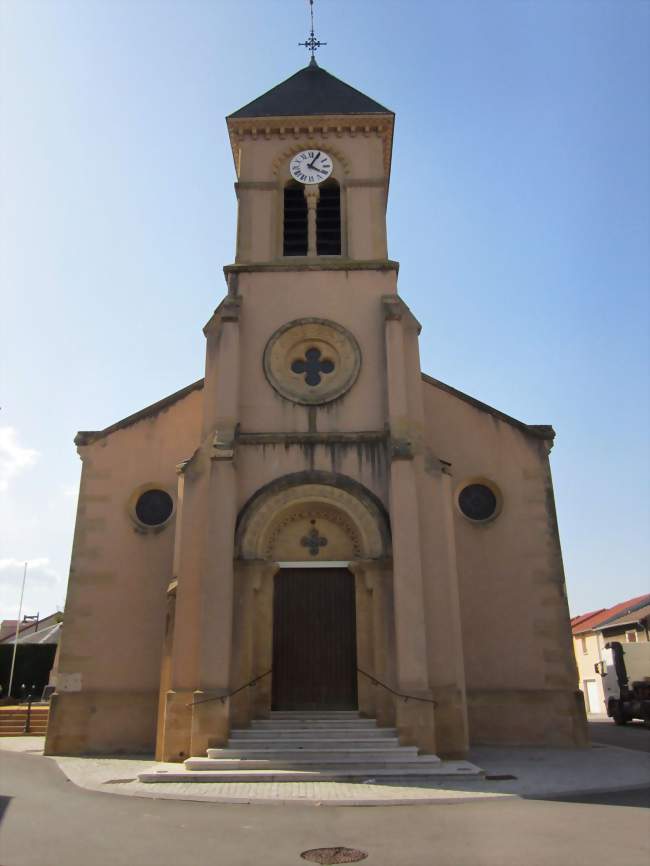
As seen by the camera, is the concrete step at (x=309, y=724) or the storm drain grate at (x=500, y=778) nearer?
the storm drain grate at (x=500, y=778)

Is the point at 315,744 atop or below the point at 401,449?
below

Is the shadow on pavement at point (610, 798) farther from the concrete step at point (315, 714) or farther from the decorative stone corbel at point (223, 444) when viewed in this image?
the decorative stone corbel at point (223, 444)

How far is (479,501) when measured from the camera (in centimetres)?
1791

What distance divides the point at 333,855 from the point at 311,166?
55.4ft

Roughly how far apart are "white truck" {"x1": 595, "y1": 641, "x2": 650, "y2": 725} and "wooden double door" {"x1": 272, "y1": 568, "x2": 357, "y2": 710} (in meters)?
14.4

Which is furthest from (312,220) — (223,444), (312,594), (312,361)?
(312,594)

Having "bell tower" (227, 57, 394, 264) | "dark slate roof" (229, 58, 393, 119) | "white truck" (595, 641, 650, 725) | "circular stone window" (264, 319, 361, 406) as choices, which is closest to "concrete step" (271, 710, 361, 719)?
"circular stone window" (264, 319, 361, 406)

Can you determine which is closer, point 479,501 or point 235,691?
point 235,691

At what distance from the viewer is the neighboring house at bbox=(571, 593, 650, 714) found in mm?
33938

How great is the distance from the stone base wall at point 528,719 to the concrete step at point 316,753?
175 inches

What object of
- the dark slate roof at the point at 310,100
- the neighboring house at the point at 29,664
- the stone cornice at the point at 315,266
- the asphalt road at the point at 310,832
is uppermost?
the dark slate roof at the point at 310,100

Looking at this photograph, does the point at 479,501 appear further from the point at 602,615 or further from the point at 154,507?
the point at 602,615

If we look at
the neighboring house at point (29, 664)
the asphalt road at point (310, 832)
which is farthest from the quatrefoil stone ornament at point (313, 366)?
the neighboring house at point (29, 664)

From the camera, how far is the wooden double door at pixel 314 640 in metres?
14.0
